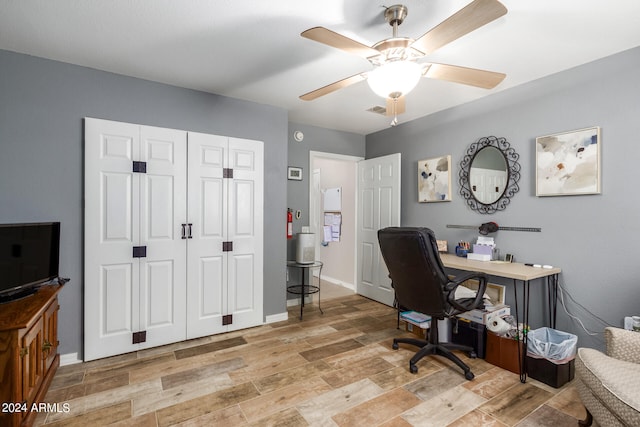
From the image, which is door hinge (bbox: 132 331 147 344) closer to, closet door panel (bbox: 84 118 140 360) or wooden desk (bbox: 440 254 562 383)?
closet door panel (bbox: 84 118 140 360)

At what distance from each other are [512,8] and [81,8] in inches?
99.8

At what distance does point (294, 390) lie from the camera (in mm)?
2223

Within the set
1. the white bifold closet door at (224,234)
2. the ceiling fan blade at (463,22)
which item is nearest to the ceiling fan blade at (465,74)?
the ceiling fan blade at (463,22)

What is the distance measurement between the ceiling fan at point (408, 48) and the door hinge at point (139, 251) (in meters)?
2.23

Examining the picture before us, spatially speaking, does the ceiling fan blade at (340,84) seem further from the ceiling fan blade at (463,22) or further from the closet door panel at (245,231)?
the closet door panel at (245,231)

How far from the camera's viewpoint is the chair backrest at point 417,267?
2283 millimetres

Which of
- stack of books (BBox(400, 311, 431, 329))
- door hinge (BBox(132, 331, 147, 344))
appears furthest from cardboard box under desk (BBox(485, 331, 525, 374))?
door hinge (BBox(132, 331, 147, 344))

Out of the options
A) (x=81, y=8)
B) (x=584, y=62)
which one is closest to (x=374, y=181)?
(x=584, y=62)

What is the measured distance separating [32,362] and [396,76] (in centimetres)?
262

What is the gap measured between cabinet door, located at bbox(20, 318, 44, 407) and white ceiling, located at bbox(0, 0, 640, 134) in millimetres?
1900

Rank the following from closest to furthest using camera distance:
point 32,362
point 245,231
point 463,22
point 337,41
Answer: point 463,22, point 337,41, point 32,362, point 245,231

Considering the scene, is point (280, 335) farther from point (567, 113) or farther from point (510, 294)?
point (567, 113)

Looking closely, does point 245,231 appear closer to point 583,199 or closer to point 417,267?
point 417,267

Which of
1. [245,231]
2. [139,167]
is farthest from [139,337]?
[139,167]
